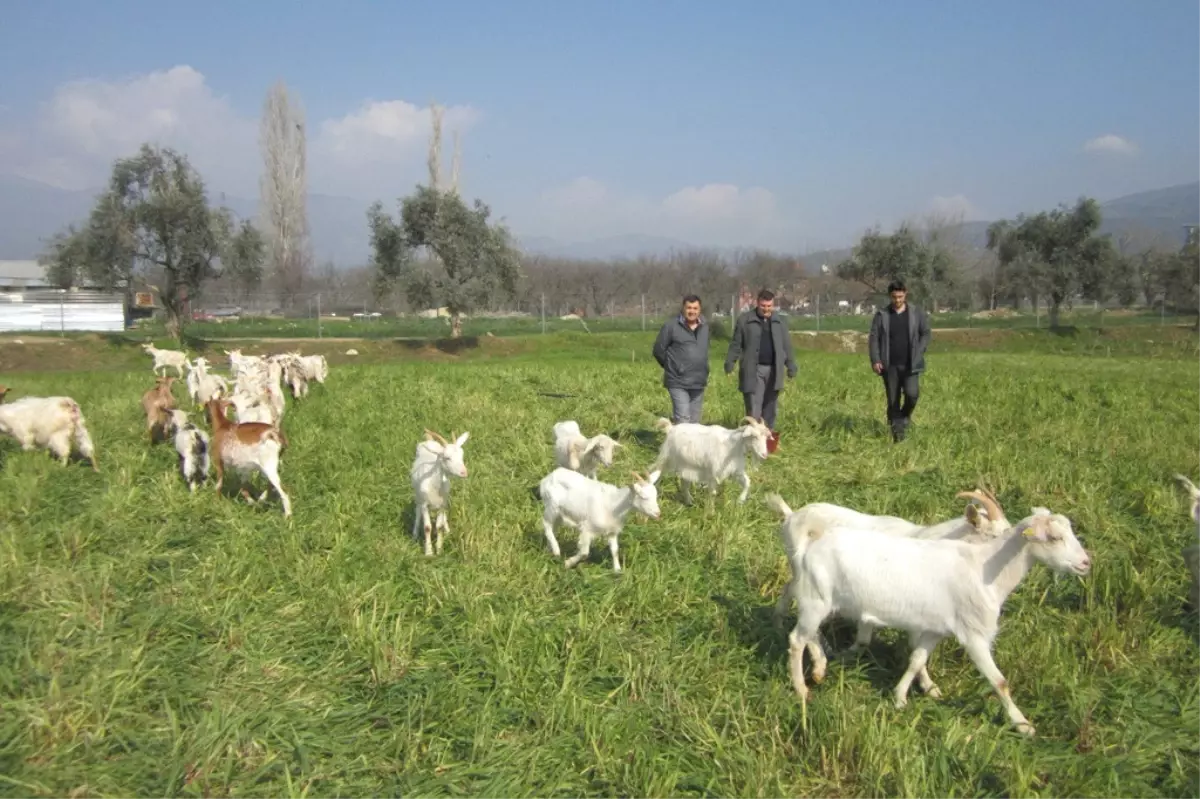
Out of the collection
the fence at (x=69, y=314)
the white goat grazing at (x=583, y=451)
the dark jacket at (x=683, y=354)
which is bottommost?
the white goat grazing at (x=583, y=451)

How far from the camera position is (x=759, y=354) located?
9969mm

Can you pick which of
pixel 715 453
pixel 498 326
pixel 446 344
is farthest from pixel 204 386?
pixel 498 326

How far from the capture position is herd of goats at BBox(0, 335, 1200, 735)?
432cm

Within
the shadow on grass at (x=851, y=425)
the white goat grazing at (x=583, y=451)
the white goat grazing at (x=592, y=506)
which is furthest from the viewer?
the shadow on grass at (x=851, y=425)

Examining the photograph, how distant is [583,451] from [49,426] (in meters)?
6.95

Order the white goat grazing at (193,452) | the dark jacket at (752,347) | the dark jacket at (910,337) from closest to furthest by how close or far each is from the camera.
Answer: the white goat grazing at (193,452) → the dark jacket at (752,347) → the dark jacket at (910,337)

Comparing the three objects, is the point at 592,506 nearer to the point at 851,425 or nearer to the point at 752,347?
the point at 752,347

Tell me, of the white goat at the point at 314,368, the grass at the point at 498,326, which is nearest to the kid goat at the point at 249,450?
the white goat at the point at 314,368

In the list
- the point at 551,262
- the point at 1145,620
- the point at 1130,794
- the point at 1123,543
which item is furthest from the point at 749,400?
the point at 551,262

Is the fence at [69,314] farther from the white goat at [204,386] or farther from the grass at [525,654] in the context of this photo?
the grass at [525,654]

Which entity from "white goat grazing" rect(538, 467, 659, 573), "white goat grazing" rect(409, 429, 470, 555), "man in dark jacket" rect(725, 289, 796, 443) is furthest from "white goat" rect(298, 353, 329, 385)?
"white goat grazing" rect(538, 467, 659, 573)

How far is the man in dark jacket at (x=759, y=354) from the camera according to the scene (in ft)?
32.5

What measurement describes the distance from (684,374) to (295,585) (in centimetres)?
536

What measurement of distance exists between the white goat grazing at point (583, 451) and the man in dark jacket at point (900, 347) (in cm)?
430
